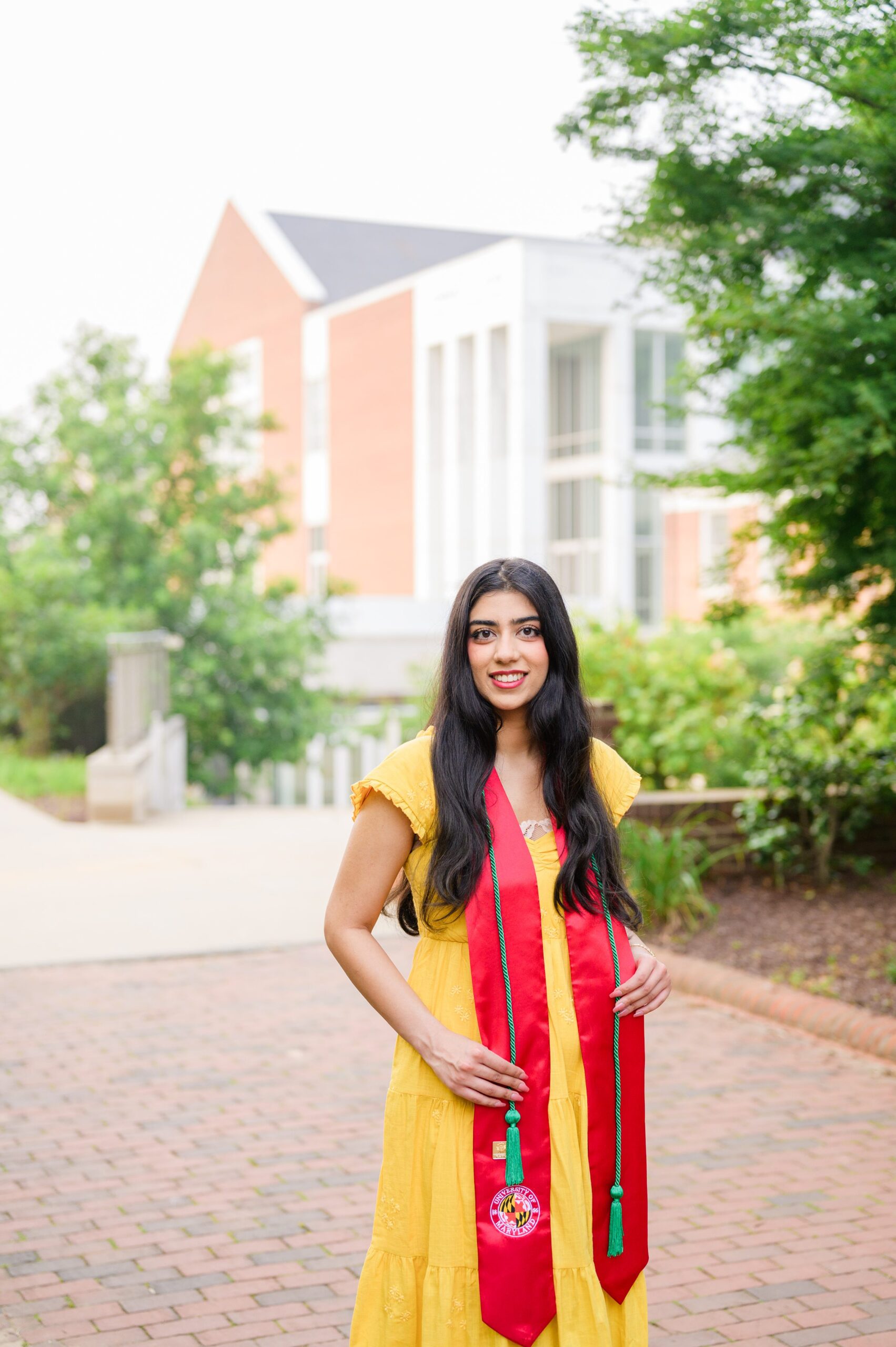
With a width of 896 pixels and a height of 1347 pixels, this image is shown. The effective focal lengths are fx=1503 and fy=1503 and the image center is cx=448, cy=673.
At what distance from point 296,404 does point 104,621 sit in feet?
83.6

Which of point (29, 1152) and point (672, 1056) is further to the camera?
point (672, 1056)

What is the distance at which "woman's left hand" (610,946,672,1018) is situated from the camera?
269cm

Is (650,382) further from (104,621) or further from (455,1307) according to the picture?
(455,1307)

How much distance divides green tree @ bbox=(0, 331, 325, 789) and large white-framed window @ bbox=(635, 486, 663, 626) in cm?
1571

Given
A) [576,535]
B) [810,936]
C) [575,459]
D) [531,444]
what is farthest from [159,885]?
[576,535]

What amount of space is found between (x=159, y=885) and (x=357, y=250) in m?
38.4

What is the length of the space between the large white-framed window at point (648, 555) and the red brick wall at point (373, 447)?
6.22 metres

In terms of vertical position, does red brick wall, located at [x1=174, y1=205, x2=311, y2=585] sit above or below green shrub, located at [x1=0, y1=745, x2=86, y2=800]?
above

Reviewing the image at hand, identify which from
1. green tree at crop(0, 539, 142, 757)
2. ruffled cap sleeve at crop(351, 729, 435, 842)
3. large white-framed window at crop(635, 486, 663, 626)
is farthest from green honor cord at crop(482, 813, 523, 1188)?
large white-framed window at crop(635, 486, 663, 626)

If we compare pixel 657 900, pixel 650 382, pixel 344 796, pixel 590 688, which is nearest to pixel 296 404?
pixel 650 382

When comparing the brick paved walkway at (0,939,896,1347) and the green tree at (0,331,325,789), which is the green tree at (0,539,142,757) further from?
the brick paved walkway at (0,939,896,1347)

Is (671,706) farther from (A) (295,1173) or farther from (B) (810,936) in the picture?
(A) (295,1173)

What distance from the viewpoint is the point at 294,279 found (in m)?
43.3

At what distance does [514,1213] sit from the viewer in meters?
2.58
